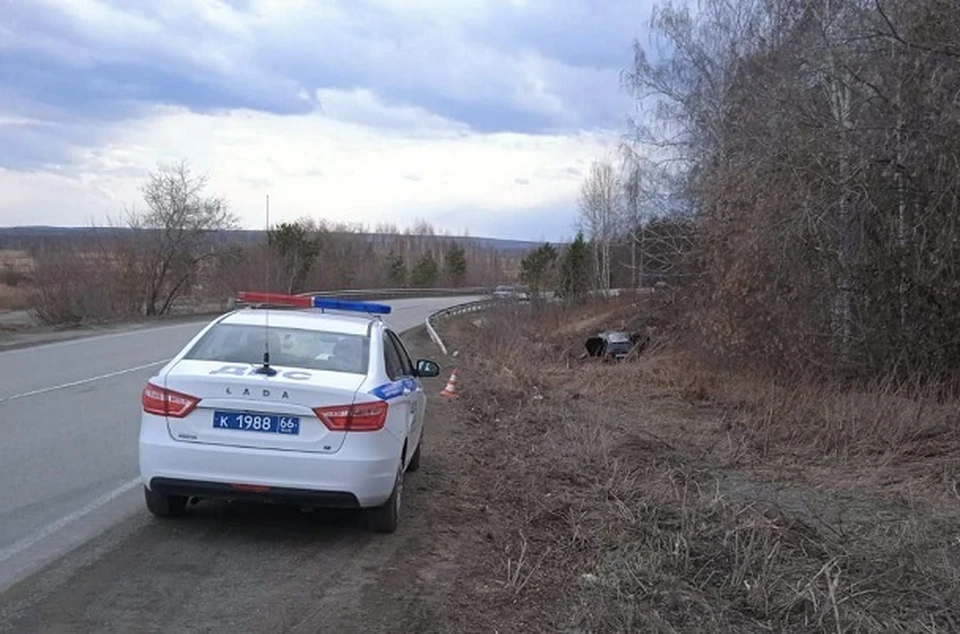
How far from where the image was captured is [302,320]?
7.76 metres

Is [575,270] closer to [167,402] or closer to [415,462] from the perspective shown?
[415,462]

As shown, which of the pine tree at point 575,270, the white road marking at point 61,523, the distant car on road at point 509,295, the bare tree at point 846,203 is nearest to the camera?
the white road marking at point 61,523

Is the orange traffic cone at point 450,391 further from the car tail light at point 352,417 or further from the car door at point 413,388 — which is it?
the car tail light at point 352,417

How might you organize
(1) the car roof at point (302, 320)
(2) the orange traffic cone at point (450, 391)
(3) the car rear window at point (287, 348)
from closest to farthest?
(3) the car rear window at point (287, 348) < (1) the car roof at point (302, 320) < (2) the orange traffic cone at point (450, 391)

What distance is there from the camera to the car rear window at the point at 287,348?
7.00 m

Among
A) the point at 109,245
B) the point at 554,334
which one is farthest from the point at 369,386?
the point at 109,245

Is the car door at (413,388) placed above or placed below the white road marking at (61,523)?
above

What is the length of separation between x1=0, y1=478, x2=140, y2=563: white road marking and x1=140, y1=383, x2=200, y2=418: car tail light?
41.0 inches

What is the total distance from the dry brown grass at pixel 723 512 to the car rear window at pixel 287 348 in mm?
1653

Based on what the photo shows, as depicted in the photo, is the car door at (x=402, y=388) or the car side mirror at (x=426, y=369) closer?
the car door at (x=402, y=388)

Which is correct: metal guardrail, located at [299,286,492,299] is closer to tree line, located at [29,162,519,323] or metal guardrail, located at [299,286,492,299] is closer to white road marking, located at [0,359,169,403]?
tree line, located at [29,162,519,323]

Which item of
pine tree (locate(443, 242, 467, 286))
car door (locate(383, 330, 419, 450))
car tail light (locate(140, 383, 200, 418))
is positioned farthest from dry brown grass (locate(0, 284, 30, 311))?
pine tree (locate(443, 242, 467, 286))

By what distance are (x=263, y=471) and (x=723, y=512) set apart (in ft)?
10.8

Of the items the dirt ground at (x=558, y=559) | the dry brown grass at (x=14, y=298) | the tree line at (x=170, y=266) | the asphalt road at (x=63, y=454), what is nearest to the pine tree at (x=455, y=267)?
the tree line at (x=170, y=266)
